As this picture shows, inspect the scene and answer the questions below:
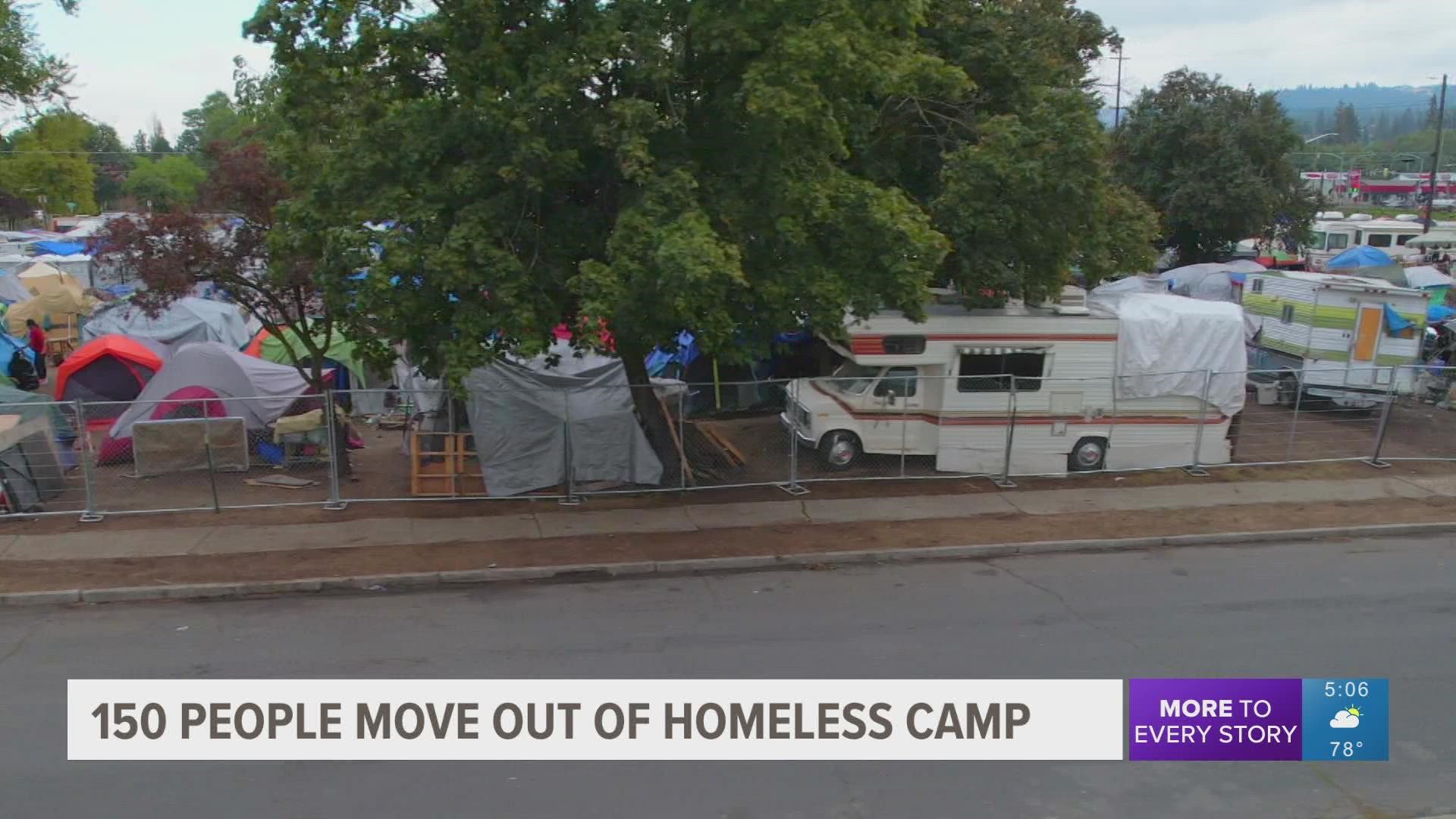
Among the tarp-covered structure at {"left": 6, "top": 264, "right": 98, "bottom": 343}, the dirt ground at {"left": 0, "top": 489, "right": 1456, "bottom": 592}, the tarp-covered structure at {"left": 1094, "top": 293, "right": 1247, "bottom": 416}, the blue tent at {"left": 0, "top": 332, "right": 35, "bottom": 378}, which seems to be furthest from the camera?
the tarp-covered structure at {"left": 6, "top": 264, "right": 98, "bottom": 343}

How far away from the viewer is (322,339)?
20719 mm

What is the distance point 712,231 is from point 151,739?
6.89 metres

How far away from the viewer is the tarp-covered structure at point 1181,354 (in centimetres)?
1573

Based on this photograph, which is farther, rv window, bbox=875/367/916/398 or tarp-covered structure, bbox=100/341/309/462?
tarp-covered structure, bbox=100/341/309/462

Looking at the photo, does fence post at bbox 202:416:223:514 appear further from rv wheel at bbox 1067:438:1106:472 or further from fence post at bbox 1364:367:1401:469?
fence post at bbox 1364:367:1401:469

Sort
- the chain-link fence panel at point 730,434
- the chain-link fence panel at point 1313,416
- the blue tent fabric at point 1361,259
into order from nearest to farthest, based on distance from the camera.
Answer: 1. the chain-link fence panel at point 730,434
2. the chain-link fence panel at point 1313,416
3. the blue tent fabric at point 1361,259

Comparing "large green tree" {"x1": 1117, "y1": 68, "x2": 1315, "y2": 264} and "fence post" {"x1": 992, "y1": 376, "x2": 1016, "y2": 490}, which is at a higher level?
"large green tree" {"x1": 1117, "y1": 68, "x2": 1315, "y2": 264}

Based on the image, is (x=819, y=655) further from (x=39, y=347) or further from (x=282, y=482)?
(x=39, y=347)

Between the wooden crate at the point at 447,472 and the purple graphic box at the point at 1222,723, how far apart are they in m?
9.15

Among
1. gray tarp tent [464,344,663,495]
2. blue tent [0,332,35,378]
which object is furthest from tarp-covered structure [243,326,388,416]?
gray tarp tent [464,344,663,495]

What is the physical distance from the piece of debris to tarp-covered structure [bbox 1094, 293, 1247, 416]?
1155 cm

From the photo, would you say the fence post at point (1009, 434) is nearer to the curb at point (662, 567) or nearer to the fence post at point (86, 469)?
the curb at point (662, 567)

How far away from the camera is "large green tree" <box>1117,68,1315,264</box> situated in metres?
32.3

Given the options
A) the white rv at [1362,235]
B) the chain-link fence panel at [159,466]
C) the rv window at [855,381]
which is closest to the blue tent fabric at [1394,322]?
the rv window at [855,381]
